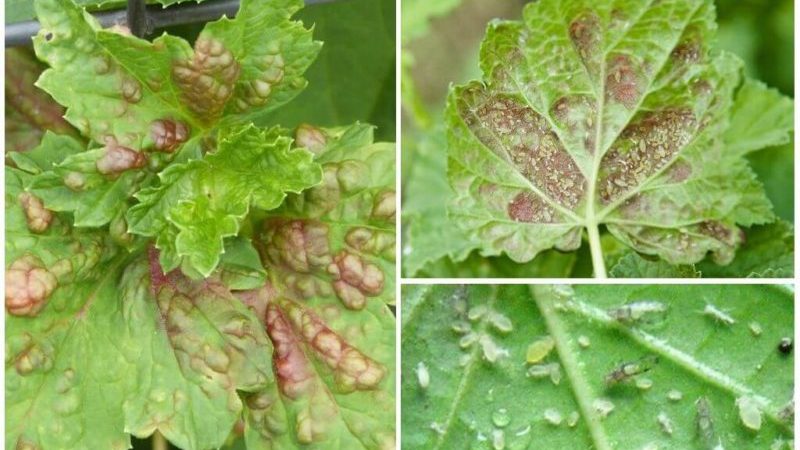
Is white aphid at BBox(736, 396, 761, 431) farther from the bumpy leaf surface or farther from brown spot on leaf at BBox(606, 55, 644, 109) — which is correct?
the bumpy leaf surface

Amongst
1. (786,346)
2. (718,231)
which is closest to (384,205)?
(718,231)

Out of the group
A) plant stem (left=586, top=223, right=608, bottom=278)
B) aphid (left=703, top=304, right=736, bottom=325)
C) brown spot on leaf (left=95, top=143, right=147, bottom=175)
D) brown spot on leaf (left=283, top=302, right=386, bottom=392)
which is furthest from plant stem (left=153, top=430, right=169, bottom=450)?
aphid (left=703, top=304, right=736, bottom=325)

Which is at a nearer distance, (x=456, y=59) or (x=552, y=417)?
(x=552, y=417)

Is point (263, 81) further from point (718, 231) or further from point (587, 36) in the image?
point (718, 231)

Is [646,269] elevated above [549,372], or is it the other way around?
[646,269]

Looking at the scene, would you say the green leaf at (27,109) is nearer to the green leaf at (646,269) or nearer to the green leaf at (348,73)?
the green leaf at (348,73)

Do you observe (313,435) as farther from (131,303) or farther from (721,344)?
(721,344)

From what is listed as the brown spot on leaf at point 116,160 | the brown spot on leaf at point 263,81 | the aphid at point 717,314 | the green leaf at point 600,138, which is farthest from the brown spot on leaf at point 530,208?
the brown spot on leaf at point 116,160
